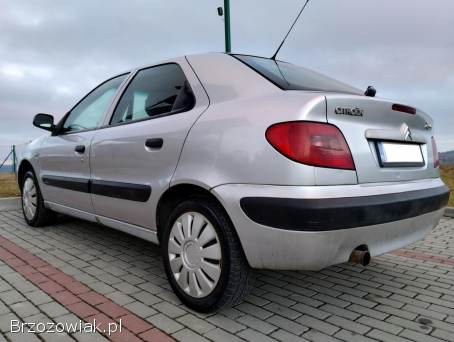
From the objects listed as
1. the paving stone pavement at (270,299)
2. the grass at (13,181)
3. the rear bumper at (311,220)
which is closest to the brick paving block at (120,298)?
the paving stone pavement at (270,299)

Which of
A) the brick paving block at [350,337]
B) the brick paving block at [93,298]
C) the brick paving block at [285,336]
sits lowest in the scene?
the brick paving block at [350,337]

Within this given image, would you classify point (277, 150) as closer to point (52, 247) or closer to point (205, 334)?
point (205, 334)

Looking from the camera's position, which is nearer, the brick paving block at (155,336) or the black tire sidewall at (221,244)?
the brick paving block at (155,336)

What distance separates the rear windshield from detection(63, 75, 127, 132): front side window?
4.36 feet

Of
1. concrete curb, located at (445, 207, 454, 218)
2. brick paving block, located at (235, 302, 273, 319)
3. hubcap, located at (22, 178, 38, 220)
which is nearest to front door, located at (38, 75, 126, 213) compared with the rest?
hubcap, located at (22, 178, 38, 220)

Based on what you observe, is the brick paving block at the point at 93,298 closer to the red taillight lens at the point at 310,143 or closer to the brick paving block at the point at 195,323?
the brick paving block at the point at 195,323

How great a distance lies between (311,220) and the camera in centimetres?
201

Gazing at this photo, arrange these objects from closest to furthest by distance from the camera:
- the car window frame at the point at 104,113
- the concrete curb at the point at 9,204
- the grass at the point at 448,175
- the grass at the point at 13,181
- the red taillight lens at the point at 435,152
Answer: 1. the red taillight lens at the point at 435,152
2. the car window frame at the point at 104,113
3. the concrete curb at the point at 9,204
4. the grass at the point at 13,181
5. the grass at the point at 448,175

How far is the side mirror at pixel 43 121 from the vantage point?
14.4 feet

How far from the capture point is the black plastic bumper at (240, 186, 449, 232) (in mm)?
2012

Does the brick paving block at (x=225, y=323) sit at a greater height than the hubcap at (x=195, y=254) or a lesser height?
lesser

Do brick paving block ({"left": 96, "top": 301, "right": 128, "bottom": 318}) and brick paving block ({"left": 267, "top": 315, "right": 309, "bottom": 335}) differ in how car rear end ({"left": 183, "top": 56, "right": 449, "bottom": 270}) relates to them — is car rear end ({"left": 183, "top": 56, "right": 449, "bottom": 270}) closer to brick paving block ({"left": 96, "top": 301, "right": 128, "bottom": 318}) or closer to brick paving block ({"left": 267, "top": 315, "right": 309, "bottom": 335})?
brick paving block ({"left": 267, "top": 315, "right": 309, "bottom": 335})

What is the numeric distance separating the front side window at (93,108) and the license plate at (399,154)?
7.42ft

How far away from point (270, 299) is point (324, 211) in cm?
105
